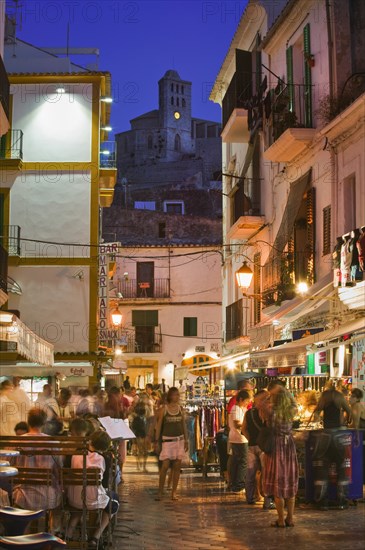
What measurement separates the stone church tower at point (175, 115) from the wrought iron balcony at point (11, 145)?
3710 inches

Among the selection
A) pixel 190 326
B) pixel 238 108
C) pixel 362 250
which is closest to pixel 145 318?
pixel 190 326

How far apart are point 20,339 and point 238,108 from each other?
43.7 feet

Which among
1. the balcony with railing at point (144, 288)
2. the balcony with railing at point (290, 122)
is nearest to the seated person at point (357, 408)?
the balcony with railing at point (290, 122)

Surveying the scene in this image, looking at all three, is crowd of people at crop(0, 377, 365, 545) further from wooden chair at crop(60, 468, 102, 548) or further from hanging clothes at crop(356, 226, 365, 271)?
hanging clothes at crop(356, 226, 365, 271)

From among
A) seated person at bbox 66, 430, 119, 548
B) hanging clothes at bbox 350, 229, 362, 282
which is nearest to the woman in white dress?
seated person at bbox 66, 430, 119, 548

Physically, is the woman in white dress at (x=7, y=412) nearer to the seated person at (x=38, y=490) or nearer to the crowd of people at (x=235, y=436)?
A: the crowd of people at (x=235, y=436)

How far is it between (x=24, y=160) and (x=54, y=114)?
6.04ft

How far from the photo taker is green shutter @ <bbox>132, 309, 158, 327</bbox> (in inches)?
2250

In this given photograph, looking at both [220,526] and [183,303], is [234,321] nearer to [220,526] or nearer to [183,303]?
[220,526]

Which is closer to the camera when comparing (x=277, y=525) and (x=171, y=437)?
(x=277, y=525)

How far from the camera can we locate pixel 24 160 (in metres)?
32.3

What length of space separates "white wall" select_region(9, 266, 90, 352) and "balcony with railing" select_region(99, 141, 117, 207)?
333cm

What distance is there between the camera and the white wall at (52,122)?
3244 centimetres

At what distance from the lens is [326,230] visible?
20.0m
